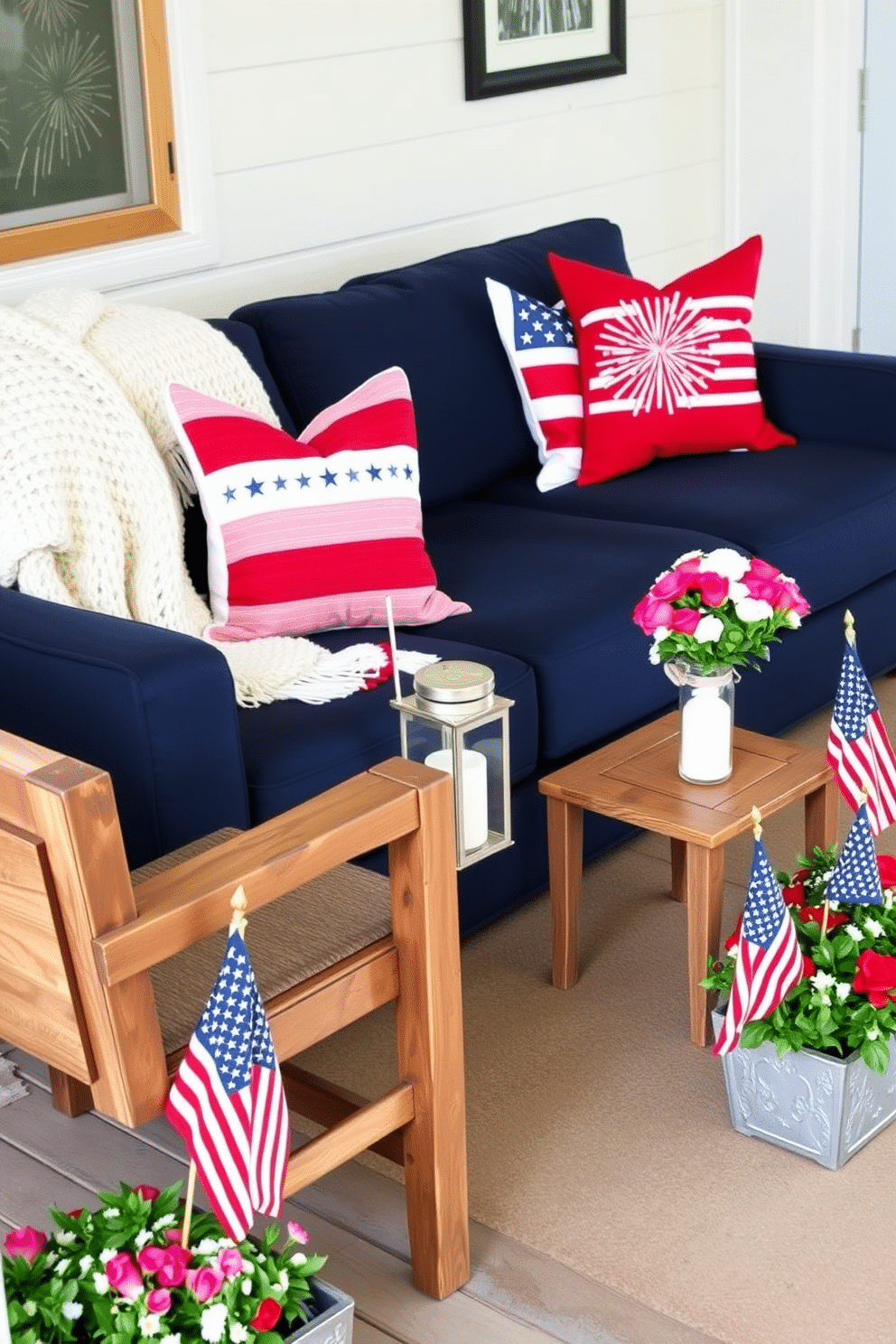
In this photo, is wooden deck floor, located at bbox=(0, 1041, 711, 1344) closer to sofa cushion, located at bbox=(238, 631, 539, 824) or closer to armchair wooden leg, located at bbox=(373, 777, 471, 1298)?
armchair wooden leg, located at bbox=(373, 777, 471, 1298)

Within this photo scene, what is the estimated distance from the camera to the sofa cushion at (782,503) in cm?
306

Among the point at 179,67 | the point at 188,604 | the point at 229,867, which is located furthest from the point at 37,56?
the point at 229,867

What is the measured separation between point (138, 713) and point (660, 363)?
66.2 inches

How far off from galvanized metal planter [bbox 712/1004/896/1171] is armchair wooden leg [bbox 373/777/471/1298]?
42 centimetres

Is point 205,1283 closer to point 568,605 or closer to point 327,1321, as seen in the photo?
point 327,1321

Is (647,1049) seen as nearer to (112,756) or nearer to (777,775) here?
(777,775)

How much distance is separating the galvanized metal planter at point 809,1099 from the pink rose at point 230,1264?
77cm

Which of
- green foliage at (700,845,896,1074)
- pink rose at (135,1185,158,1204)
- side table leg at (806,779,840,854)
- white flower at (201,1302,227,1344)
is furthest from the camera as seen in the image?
side table leg at (806,779,840,854)

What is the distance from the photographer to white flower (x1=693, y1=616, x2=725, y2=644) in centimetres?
226

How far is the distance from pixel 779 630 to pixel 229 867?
166 cm

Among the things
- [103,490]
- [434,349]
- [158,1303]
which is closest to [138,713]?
[103,490]

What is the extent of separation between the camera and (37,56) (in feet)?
9.60

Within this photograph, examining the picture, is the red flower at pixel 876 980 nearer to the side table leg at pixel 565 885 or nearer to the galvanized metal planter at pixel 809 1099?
the galvanized metal planter at pixel 809 1099

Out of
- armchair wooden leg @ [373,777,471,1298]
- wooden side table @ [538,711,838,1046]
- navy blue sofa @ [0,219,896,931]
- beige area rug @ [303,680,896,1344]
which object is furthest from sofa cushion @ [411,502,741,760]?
armchair wooden leg @ [373,777,471,1298]
